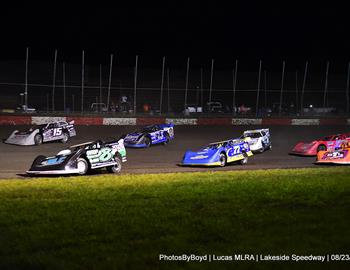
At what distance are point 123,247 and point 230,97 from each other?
1337 inches

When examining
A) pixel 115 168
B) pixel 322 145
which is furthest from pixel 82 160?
pixel 322 145

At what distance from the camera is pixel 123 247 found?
6250 mm

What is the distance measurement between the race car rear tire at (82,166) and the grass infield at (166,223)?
3.46 m

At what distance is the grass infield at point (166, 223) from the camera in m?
5.88

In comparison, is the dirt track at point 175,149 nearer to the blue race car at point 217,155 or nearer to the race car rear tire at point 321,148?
the blue race car at point 217,155

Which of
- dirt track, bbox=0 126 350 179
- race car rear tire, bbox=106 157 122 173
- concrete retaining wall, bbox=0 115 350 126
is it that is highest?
concrete retaining wall, bbox=0 115 350 126

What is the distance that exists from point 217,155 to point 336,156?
14.0 feet

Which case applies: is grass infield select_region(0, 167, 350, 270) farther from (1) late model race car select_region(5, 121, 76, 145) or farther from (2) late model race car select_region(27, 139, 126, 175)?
(1) late model race car select_region(5, 121, 76, 145)

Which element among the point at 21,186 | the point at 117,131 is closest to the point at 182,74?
the point at 117,131

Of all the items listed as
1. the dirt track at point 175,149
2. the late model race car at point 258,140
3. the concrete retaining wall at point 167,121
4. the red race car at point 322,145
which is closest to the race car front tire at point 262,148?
the late model race car at point 258,140

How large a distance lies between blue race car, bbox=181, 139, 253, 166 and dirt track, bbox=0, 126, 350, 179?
1.15ft

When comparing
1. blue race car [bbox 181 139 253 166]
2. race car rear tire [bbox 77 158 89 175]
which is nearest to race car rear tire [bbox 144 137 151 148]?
blue race car [bbox 181 139 253 166]

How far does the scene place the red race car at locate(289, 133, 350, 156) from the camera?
20.8m

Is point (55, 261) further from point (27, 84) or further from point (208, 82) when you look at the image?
point (208, 82)
